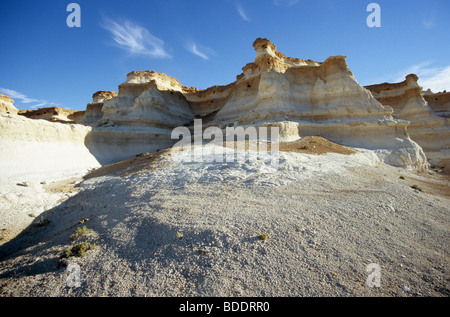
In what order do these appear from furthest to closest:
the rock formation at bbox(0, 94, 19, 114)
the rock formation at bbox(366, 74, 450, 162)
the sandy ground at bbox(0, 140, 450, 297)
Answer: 1. the rock formation at bbox(0, 94, 19, 114)
2. the rock formation at bbox(366, 74, 450, 162)
3. the sandy ground at bbox(0, 140, 450, 297)

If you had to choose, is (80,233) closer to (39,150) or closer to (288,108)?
(39,150)

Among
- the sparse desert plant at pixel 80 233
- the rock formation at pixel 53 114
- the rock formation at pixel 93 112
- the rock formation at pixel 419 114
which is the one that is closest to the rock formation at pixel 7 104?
the rock formation at pixel 53 114

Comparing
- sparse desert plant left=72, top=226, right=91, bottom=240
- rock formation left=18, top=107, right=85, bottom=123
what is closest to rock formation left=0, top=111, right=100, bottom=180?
sparse desert plant left=72, top=226, right=91, bottom=240

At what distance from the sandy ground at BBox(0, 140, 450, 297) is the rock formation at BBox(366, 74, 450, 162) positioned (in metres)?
29.8

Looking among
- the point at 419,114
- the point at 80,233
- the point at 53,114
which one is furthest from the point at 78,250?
the point at 53,114

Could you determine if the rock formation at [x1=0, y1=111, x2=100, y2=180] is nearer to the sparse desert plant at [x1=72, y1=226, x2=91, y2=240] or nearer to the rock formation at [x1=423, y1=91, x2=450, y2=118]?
the sparse desert plant at [x1=72, y1=226, x2=91, y2=240]

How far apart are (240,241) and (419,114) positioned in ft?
142

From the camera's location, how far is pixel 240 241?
494cm

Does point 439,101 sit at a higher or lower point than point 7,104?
higher

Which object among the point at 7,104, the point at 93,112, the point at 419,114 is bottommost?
the point at 419,114

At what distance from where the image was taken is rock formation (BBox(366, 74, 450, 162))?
96.5 ft

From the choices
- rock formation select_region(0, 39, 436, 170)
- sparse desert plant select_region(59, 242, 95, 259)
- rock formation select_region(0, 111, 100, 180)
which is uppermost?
rock formation select_region(0, 39, 436, 170)
